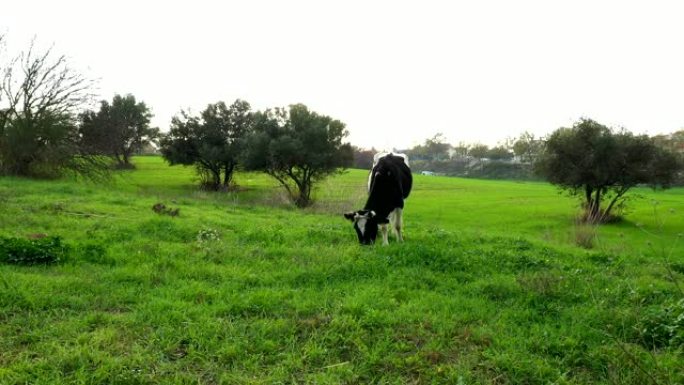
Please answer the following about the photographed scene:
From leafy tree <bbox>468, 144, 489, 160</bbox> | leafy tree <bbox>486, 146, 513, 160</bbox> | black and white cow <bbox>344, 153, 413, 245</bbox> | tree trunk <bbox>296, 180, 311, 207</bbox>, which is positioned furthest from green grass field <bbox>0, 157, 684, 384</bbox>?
leafy tree <bbox>468, 144, 489, 160</bbox>

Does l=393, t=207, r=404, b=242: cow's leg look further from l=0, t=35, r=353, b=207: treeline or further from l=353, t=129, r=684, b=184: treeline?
l=353, t=129, r=684, b=184: treeline

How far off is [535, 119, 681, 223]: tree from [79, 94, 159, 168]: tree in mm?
31741

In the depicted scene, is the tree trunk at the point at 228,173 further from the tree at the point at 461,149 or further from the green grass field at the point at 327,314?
the tree at the point at 461,149

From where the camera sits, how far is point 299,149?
3116cm

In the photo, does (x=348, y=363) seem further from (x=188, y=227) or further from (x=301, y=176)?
(x=301, y=176)

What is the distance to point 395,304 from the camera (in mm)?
6297

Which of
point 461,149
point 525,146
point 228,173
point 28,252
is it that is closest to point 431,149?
point 461,149

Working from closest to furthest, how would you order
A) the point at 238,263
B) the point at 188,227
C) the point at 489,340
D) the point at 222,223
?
the point at 489,340, the point at 238,263, the point at 188,227, the point at 222,223

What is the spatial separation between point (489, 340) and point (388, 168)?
6213 millimetres

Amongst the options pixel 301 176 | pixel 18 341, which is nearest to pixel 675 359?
pixel 18 341

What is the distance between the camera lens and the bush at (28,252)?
740 centimetres

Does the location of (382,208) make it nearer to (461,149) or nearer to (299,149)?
(299,149)

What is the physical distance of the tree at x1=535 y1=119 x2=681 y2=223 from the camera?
2875cm

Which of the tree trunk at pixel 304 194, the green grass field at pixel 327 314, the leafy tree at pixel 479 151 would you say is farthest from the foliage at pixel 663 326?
the leafy tree at pixel 479 151
